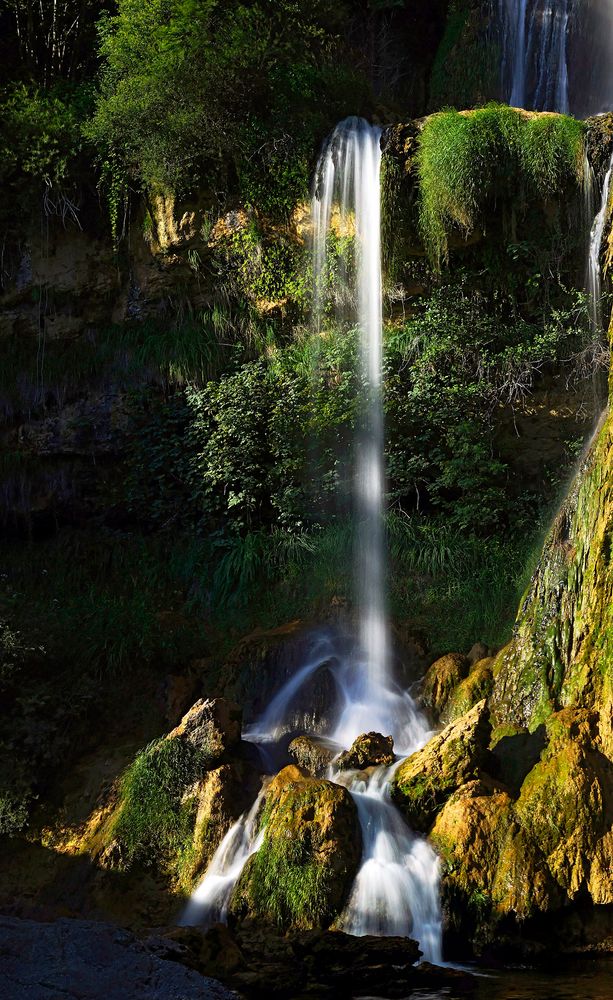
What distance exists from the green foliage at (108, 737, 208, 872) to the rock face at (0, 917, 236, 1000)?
303 cm

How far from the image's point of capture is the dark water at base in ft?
16.5

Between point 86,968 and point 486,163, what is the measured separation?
10693 millimetres

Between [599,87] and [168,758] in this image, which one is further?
[599,87]

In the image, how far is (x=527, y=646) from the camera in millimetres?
7812

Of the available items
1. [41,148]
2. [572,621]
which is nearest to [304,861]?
[572,621]

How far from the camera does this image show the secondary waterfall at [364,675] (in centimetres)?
632

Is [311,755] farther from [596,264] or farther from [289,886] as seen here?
[596,264]

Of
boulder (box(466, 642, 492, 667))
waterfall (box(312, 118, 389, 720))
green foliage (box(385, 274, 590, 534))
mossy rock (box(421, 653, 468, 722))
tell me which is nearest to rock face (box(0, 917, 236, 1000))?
mossy rock (box(421, 653, 468, 722))

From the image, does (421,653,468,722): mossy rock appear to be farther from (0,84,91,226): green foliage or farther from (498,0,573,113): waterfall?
(498,0,573,113): waterfall

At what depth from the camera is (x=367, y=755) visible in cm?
765

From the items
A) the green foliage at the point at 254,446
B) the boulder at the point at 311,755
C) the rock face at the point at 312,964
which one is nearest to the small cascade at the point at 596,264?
the green foliage at the point at 254,446

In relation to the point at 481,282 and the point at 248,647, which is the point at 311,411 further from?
the point at 248,647

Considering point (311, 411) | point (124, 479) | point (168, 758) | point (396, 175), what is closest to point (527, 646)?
point (168, 758)

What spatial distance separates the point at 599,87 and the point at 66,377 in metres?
9.55
